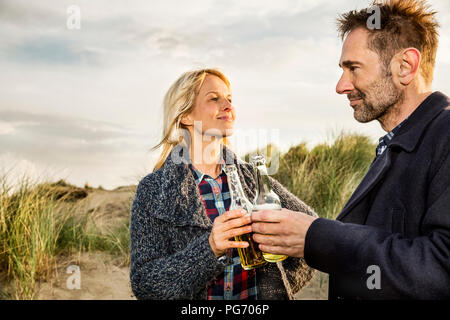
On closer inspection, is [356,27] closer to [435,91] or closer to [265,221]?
[435,91]

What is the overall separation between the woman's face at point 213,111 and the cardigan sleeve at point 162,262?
2.42 feet

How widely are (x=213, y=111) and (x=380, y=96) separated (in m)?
1.29

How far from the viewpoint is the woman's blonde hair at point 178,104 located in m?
3.19

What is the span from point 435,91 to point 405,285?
1.14 meters

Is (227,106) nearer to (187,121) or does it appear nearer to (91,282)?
(187,121)

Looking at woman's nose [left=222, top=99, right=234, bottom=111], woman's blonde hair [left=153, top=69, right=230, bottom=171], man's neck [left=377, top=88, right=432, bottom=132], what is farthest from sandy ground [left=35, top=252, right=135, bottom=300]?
man's neck [left=377, top=88, right=432, bottom=132]

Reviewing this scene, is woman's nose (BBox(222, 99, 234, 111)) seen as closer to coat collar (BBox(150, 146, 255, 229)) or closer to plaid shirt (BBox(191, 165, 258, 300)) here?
coat collar (BBox(150, 146, 255, 229))

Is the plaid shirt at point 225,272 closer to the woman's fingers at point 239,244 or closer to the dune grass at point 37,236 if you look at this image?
the woman's fingers at point 239,244

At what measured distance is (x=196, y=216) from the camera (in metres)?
2.80

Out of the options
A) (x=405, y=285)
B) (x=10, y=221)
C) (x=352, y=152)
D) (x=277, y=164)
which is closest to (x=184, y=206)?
(x=405, y=285)

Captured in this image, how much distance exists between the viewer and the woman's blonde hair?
10.5 ft

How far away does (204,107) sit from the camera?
3.13m

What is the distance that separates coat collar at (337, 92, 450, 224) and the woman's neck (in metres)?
1.22
